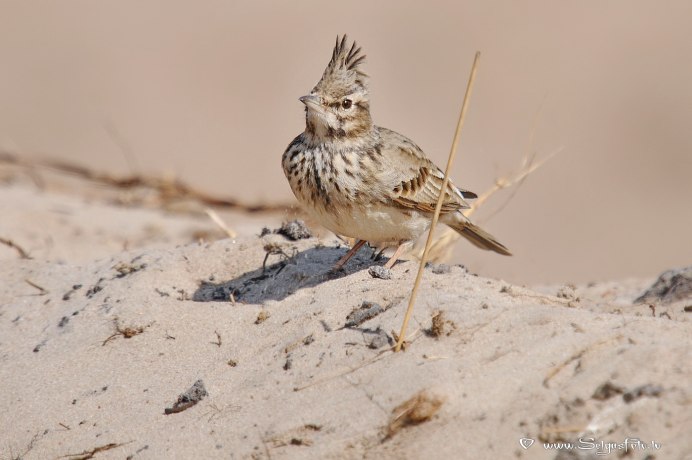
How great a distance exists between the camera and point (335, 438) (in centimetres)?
370

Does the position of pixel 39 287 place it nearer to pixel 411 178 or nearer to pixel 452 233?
pixel 411 178

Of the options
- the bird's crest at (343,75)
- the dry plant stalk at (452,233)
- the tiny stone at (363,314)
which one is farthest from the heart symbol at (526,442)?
the dry plant stalk at (452,233)

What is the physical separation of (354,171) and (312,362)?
148 cm

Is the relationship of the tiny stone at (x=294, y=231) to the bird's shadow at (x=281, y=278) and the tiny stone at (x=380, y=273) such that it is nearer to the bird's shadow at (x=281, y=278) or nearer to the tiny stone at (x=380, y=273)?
the bird's shadow at (x=281, y=278)

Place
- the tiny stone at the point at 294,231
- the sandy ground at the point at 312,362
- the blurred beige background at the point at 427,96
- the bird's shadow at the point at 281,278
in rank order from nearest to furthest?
the sandy ground at the point at 312,362 → the bird's shadow at the point at 281,278 → the tiny stone at the point at 294,231 → the blurred beige background at the point at 427,96

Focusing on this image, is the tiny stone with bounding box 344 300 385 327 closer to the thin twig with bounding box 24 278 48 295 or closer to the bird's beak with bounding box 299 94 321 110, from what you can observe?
the bird's beak with bounding box 299 94 321 110

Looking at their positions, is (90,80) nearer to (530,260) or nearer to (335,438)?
(530,260)

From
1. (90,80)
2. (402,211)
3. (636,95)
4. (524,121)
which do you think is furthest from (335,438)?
(90,80)

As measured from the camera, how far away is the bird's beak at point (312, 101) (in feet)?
17.6

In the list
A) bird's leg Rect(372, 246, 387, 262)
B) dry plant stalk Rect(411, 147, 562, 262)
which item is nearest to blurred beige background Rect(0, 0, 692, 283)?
dry plant stalk Rect(411, 147, 562, 262)

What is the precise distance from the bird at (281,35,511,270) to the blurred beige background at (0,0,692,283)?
4917 mm

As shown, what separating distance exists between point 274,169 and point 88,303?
844 centimetres

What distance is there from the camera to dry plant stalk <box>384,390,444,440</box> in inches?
144

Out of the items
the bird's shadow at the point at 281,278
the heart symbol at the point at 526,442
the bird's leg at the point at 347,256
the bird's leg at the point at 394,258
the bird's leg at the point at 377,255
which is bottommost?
the bird's shadow at the point at 281,278
